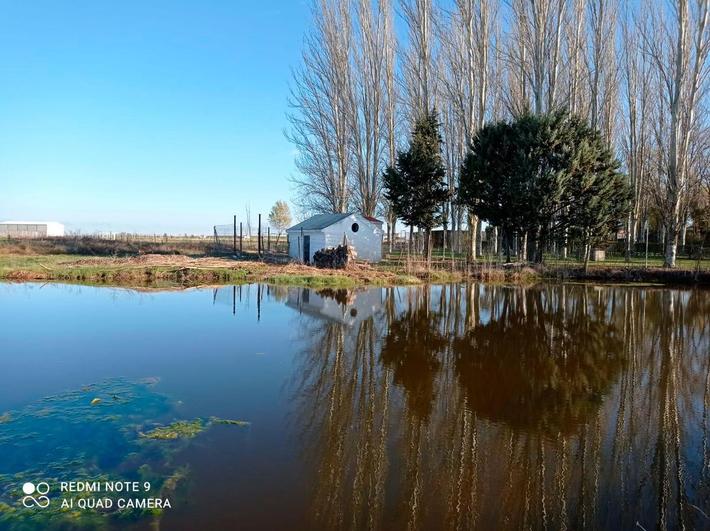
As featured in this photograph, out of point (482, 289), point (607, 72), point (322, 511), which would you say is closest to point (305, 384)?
point (322, 511)

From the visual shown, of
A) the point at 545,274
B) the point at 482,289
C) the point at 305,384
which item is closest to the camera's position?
the point at 305,384

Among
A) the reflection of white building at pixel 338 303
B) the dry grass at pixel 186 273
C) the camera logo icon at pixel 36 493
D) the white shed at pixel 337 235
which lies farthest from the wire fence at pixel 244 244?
the camera logo icon at pixel 36 493

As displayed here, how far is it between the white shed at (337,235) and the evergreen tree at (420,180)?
3.01 m

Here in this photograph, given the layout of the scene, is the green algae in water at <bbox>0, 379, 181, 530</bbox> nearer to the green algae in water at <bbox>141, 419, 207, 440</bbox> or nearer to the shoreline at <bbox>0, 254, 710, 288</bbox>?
the green algae in water at <bbox>141, 419, 207, 440</bbox>

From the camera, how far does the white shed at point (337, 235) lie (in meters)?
26.8

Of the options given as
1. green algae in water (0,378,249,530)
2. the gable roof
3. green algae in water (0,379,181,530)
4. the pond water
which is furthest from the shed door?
green algae in water (0,379,181,530)

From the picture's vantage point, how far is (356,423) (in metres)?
5.10

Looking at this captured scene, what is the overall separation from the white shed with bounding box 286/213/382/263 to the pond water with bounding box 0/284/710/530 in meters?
16.4

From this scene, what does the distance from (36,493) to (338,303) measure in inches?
416

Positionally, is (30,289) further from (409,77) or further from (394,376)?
(409,77)

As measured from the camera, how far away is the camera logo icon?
345 cm

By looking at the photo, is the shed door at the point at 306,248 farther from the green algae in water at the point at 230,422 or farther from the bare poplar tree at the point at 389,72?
the green algae in water at the point at 230,422

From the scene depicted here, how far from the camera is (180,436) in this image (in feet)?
15.2

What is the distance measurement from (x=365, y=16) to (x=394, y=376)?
1131 inches
